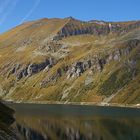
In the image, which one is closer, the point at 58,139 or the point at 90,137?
the point at 58,139

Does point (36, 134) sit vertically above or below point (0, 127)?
below

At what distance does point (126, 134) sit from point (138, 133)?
4.56 metres

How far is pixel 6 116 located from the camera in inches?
4163

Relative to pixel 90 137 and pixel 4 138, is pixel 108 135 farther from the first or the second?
pixel 4 138

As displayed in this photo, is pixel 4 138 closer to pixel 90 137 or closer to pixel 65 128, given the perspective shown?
pixel 90 137

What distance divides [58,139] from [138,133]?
35.5 meters

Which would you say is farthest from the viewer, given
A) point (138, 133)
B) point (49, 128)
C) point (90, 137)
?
point (49, 128)

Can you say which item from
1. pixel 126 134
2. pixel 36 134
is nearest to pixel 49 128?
pixel 36 134

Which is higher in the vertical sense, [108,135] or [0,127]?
[0,127]

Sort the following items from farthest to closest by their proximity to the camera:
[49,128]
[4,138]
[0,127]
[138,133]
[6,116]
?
[49,128], [138,133], [6,116], [0,127], [4,138]

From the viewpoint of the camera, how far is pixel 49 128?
6609 inches

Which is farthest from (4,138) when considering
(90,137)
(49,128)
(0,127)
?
(49,128)

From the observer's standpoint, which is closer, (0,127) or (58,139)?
(0,127)

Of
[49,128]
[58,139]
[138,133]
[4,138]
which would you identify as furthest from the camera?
[49,128]
